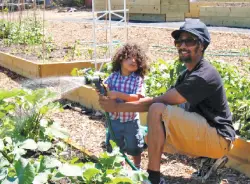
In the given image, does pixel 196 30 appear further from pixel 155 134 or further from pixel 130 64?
pixel 155 134

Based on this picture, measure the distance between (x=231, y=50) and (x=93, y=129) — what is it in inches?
208

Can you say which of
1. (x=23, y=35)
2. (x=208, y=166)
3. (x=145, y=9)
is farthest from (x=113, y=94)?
(x=145, y=9)

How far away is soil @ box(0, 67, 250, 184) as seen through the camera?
4.00 m

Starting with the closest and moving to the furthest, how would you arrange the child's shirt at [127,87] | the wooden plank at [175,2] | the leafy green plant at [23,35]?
the child's shirt at [127,87] → the leafy green plant at [23,35] → the wooden plank at [175,2]

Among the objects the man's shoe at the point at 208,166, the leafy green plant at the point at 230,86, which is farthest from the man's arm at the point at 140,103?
the leafy green plant at the point at 230,86

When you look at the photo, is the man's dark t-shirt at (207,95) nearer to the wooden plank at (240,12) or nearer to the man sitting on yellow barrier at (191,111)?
the man sitting on yellow barrier at (191,111)

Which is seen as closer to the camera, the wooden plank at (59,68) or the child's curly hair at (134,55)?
the child's curly hair at (134,55)

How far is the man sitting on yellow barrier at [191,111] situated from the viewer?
11.7ft

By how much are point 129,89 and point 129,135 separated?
0.37 meters

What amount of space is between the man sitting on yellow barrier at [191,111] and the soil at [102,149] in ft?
1.27

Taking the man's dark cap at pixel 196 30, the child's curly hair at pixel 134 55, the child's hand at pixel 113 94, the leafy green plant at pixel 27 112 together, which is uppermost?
the man's dark cap at pixel 196 30

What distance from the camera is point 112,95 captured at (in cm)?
386

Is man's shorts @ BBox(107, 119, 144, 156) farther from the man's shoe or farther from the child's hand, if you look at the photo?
the man's shoe

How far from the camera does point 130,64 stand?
4031 mm
